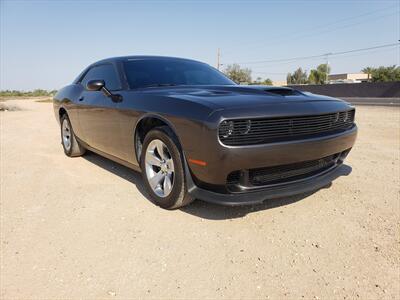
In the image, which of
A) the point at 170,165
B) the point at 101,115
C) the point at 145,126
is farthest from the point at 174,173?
the point at 101,115

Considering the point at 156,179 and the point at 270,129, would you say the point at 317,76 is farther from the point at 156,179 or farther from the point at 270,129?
the point at 270,129

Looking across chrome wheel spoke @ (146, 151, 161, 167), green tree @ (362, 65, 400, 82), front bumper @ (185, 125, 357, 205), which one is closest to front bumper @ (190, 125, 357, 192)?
front bumper @ (185, 125, 357, 205)

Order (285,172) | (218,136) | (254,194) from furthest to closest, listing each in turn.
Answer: (285,172), (254,194), (218,136)

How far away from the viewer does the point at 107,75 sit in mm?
4371

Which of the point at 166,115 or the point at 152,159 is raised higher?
the point at 166,115

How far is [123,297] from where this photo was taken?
6.57 ft

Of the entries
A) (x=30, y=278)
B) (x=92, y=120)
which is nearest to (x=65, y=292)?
(x=30, y=278)

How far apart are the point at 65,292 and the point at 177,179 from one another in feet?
4.05

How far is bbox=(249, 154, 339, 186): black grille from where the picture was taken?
2.79 m

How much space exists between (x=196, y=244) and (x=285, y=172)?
3.14ft

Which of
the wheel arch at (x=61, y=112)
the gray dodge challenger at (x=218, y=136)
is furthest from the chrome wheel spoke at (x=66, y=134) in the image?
the gray dodge challenger at (x=218, y=136)

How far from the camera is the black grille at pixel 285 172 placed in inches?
110

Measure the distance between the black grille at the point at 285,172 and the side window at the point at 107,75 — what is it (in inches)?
80.1

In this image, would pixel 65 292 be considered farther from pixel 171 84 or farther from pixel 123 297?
pixel 171 84
